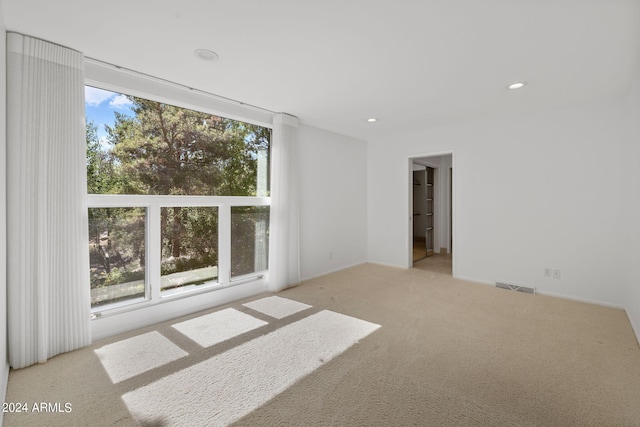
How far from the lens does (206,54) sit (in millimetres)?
2463

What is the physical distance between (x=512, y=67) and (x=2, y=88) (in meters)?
4.00

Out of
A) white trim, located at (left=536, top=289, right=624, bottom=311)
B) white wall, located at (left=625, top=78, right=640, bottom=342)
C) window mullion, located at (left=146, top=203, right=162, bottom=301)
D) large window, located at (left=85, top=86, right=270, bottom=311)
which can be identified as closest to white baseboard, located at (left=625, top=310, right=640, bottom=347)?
white wall, located at (left=625, top=78, right=640, bottom=342)

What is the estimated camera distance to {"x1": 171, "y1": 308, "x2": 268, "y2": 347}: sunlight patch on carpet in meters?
2.72

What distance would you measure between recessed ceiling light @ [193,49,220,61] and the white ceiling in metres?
0.06

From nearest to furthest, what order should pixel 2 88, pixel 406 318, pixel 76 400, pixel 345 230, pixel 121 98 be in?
pixel 76 400 < pixel 2 88 < pixel 121 98 < pixel 406 318 < pixel 345 230

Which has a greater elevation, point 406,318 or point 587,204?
point 587,204

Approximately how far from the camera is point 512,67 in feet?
8.76

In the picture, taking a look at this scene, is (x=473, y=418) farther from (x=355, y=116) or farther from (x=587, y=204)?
(x=355, y=116)

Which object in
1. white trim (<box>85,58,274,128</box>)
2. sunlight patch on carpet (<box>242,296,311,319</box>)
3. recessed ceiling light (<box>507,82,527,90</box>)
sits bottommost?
sunlight patch on carpet (<box>242,296,311,319</box>)

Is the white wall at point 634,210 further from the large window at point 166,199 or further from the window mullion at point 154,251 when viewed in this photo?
the window mullion at point 154,251

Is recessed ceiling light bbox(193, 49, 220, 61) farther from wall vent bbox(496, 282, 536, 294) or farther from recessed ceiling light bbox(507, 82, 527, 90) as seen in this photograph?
wall vent bbox(496, 282, 536, 294)

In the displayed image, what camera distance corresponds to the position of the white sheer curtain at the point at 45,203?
2176 millimetres

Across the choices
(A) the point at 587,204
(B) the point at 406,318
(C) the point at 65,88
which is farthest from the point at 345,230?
(C) the point at 65,88

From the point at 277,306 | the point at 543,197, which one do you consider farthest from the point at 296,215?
the point at 543,197
